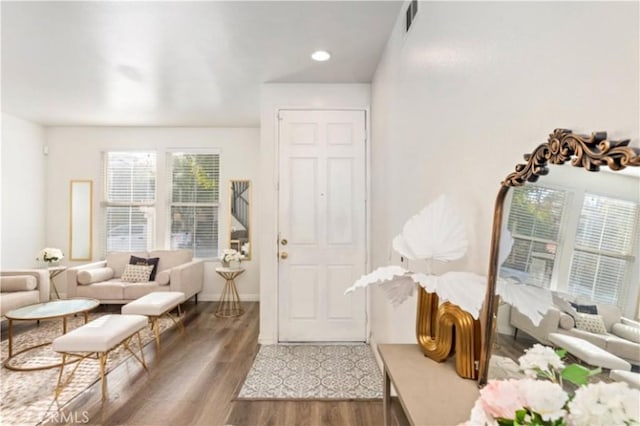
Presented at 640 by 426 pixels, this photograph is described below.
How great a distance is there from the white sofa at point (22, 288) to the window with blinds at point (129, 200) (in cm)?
127

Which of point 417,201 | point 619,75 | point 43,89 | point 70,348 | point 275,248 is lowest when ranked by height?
point 70,348

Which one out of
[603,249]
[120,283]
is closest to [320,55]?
[603,249]

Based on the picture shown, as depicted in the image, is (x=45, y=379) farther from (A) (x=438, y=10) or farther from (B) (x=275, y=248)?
(A) (x=438, y=10)

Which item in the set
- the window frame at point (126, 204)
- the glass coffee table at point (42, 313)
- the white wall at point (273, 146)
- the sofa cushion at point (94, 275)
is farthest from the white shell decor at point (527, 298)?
the window frame at point (126, 204)

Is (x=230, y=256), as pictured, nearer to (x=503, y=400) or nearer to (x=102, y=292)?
(x=102, y=292)

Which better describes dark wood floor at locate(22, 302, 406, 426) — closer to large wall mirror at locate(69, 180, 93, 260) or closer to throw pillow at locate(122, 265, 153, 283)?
throw pillow at locate(122, 265, 153, 283)

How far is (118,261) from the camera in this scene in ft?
15.9

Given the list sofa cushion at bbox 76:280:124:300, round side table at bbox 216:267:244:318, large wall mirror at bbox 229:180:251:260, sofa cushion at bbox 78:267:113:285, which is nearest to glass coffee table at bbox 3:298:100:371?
sofa cushion at bbox 76:280:124:300

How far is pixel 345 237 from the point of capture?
349 cm

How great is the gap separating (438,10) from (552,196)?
123 centimetres

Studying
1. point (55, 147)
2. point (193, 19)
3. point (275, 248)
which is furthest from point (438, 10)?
point (55, 147)

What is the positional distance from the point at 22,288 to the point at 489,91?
192 inches

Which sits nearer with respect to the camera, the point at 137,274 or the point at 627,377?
the point at 627,377

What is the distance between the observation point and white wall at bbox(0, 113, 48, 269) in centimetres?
450
